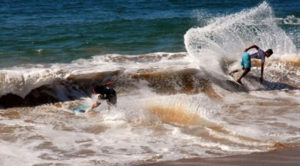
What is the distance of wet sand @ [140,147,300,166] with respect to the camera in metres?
7.43

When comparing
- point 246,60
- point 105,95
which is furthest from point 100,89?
point 246,60

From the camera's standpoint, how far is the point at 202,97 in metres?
12.6

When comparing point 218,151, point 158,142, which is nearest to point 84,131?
point 158,142

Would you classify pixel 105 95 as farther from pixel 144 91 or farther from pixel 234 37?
pixel 234 37

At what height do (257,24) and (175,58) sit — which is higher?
(257,24)

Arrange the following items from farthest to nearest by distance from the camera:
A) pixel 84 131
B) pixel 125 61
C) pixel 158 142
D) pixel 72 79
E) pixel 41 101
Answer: pixel 125 61 < pixel 72 79 < pixel 41 101 < pixel 84 131 < pixel 158 142

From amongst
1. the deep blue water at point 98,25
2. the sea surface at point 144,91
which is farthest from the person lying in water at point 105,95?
the deep blue water at point 98,25

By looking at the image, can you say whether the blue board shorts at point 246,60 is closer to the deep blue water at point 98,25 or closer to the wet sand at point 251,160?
the deep blue water at point 98,25

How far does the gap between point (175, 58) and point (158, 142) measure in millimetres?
8087

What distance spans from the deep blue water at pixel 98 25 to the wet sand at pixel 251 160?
9.66 meters

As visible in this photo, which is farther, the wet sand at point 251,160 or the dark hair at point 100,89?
the dark hair at point 100,89

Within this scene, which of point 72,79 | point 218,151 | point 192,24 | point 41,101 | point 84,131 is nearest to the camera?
point 218,151

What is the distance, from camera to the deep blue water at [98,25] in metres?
18.2

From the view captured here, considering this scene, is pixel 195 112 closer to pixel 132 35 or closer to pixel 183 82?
pixel 183 82
